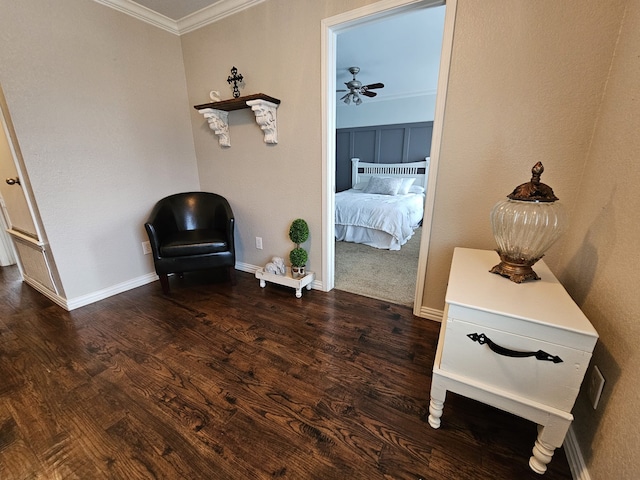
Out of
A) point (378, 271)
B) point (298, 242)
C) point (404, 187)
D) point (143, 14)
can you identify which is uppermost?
point (143, 14)

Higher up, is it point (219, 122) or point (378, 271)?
point (219, 122)

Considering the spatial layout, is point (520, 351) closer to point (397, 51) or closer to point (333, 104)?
point (333, 104)

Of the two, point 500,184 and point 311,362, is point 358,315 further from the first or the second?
point 500,184

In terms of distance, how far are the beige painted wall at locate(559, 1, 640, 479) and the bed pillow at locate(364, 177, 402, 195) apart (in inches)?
138

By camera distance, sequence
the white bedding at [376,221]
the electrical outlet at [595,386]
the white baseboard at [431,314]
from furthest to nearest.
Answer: the white bedding at [376,221] → the white baseboard at [431,314] → the electrical outlet at [595,386]

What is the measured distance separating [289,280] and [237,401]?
110 centimetres

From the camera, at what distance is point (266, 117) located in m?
2.13

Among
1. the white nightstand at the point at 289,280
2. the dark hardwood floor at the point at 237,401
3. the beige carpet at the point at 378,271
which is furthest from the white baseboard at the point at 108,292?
the beige carpet at the point at 378,271

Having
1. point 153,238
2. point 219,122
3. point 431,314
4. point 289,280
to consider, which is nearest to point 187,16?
point 219,122

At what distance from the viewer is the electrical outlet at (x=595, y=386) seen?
0.92 m

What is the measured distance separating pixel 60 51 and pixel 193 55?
0.97m

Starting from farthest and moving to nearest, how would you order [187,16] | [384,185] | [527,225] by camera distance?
[384,185] → [187,16] → [527,225]

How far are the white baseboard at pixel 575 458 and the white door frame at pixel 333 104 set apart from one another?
0.96 meters

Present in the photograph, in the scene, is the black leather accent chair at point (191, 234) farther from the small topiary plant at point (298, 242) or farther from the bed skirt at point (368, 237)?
the bed skirt at point (368, 237)
